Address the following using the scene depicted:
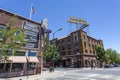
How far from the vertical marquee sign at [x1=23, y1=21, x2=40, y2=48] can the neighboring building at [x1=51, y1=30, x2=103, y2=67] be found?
3186 centimetres

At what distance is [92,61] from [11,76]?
44.7 metres

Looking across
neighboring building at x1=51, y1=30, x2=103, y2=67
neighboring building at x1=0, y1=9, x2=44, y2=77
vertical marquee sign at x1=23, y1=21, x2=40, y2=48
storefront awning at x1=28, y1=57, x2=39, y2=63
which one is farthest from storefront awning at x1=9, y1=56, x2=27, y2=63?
neighboring building at x1=51, y1=30, x2=103, y2=67

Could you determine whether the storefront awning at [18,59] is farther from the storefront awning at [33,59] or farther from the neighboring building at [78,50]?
the neighboring building at [78,50]

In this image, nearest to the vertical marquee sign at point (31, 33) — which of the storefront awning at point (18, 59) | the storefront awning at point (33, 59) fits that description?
the storefront awning at point (33, 59)

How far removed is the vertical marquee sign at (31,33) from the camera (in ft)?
78.2

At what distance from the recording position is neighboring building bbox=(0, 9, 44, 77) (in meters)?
21.0

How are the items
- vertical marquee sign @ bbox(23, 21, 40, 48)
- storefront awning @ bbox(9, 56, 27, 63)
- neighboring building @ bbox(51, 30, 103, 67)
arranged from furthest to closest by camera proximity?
neighboring building @ bbox(51, 30, 103, 67) → vertical marquee sign @ bbox(23, 21, 40, 48) → storefront awning @ bbox(9, 56, 27, 63)

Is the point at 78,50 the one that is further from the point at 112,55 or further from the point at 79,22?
the point at 112,55

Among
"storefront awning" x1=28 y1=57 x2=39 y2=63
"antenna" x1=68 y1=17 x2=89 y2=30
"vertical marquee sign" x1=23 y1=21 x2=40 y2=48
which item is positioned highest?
"antenna" x1=68 y1=17 x2=89 y2=30

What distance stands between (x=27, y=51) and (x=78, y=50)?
Answer: 118 ft

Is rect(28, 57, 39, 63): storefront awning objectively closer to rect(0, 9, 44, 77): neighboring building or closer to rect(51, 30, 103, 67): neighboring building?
rect(0, 9, 44, 77): neighboring building

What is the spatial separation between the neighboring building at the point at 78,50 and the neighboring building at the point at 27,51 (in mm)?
31152

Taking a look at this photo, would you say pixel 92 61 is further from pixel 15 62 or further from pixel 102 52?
pixel 15 62

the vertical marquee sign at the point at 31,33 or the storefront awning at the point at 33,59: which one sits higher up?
the vertical marquee sign at the point at 31,33
